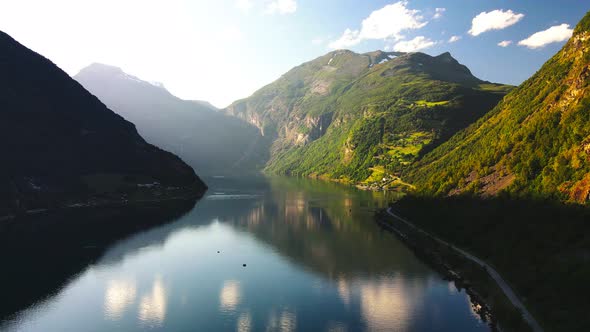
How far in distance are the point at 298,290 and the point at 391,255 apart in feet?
94.9

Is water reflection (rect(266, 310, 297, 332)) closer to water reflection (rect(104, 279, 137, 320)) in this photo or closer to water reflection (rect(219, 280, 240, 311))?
water reflection (rect(219, 280, 240, 311))

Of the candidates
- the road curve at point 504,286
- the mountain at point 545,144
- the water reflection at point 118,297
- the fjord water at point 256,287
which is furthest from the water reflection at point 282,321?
the mountain at point 545,144

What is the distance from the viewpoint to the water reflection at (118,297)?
178ft

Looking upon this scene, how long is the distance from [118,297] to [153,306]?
801 centimetres

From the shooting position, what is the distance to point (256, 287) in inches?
2549

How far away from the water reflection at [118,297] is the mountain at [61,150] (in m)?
82.7

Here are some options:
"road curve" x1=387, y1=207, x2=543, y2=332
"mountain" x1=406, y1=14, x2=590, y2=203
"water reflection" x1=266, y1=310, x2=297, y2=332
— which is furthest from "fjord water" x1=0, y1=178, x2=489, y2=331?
"mountain" x1=406, y1=14, x2=590, y2=203

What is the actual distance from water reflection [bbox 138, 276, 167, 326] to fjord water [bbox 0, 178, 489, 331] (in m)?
0.15

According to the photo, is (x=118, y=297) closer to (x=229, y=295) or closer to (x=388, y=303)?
(x=229, y=295)

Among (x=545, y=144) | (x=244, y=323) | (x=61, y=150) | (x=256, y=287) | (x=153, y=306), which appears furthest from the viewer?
(x=61, y=150)

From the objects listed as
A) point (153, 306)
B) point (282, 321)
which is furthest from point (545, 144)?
point (153, 306)

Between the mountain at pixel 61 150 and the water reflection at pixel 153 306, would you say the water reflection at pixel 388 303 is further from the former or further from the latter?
the mountain at pixel 61 150

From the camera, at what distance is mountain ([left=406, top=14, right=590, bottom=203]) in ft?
228

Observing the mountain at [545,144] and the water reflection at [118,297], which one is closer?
the water reflection at [118,297]
